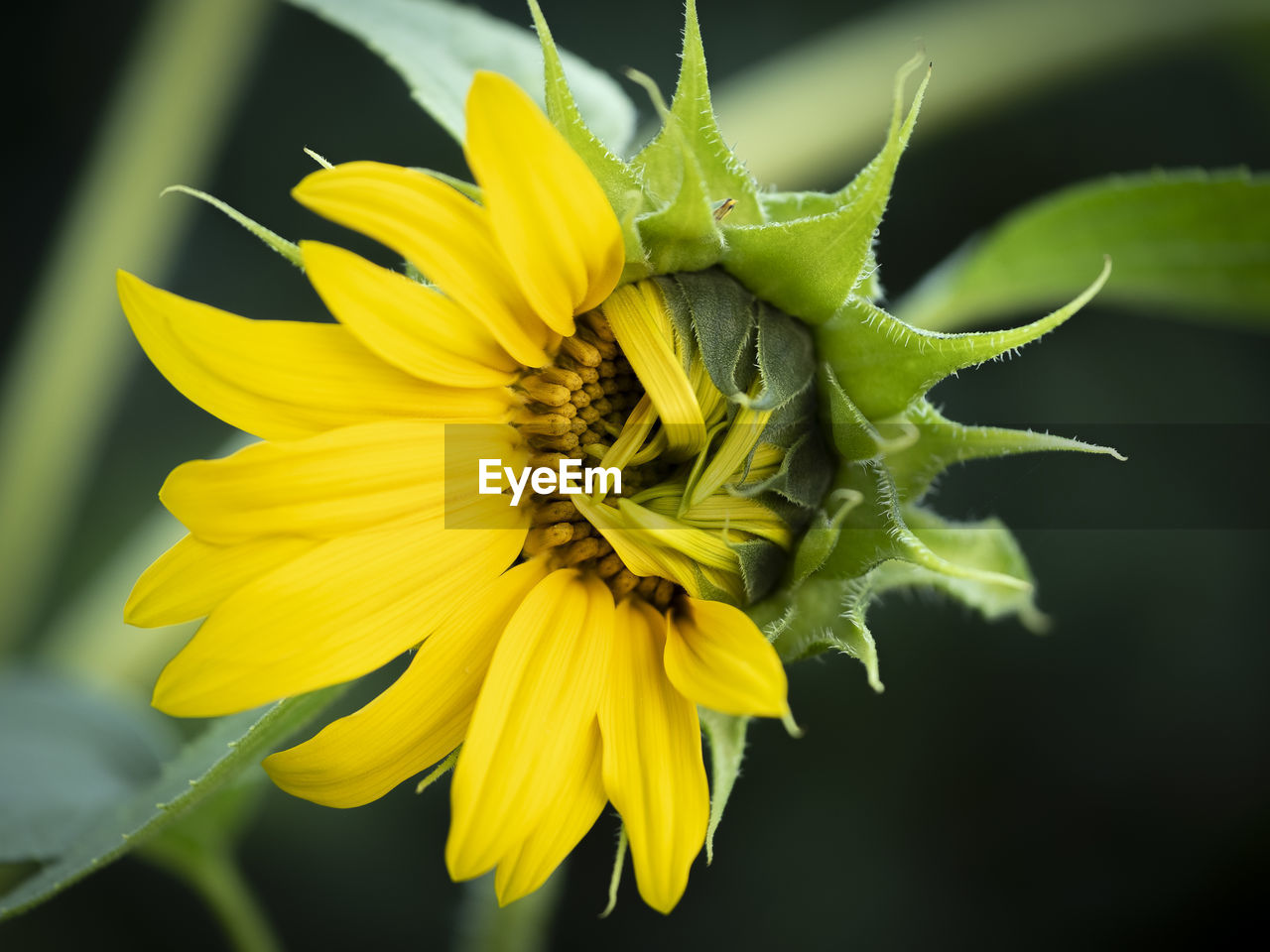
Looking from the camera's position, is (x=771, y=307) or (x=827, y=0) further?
(x=827, y=0)

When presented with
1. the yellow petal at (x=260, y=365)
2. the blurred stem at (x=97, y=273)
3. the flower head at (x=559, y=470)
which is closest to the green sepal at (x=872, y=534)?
the flower head at (x=559, y=470)

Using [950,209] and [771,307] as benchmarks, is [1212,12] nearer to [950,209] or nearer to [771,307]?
[950,209]

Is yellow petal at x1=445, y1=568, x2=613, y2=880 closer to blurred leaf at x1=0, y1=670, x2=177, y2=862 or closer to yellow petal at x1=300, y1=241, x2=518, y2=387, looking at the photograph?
yellow petal at x1=300, y1=241, x2=518, y2=387

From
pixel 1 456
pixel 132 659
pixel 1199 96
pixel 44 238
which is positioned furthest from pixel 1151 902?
pixel 44 238

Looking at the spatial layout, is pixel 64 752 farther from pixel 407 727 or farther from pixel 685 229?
pixel 685 229

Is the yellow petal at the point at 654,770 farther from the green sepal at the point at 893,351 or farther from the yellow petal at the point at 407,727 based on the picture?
the green sepal at the point at 893,351
